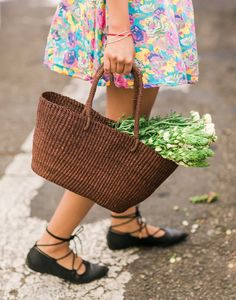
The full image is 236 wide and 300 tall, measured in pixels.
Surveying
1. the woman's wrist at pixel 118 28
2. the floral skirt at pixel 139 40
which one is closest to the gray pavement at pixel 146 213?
the floral skirt at pixel 139 40

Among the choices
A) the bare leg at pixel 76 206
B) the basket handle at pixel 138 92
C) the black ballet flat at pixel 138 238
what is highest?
the basket handle at pixel 138 92

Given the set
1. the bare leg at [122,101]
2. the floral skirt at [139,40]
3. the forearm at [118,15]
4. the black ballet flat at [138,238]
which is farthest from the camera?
the black ballet flat at [138,238]

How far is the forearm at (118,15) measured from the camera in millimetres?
1987

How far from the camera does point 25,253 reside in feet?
9.12

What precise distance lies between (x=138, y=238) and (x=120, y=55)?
106cm

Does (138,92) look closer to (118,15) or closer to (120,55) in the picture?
(120,55)

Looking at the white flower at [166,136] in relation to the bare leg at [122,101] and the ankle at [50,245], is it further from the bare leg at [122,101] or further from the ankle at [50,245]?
the ankle at [50,245]

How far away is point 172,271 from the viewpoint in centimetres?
263

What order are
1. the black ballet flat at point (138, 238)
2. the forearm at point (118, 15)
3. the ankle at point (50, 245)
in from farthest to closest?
1. the black ballet flat at point (138, 238)
2. the ankle at point (50, 245)
3. the forearm at point (118, 15)

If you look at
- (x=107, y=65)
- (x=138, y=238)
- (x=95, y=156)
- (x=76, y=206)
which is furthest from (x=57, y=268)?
(x=107, y=65)

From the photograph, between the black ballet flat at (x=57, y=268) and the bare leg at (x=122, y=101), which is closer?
the bare leg at (x=122, y=101)

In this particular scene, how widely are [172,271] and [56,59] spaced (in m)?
1.07

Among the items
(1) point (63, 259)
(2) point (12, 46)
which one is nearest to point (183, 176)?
(1) point (63, 259)

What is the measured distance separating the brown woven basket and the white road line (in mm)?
538
